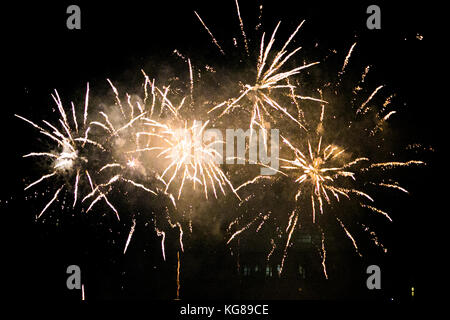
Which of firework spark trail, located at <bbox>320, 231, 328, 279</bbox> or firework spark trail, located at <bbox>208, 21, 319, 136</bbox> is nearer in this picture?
firework spark trail, located at <bbox>208, 21, 319, 136</bbox>

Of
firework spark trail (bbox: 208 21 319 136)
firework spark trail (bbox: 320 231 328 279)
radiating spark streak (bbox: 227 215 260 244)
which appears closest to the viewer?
firework spark trail (bbox: 208 21 319 136)

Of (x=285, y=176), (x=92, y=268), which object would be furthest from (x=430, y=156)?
(x=92, y=268)

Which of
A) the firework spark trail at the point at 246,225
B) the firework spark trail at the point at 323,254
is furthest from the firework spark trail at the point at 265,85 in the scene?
the firework spark trail at the point at 323,254

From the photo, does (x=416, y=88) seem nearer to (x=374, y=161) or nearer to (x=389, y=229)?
(x=374, y=161)

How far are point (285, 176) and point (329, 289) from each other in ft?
12.2

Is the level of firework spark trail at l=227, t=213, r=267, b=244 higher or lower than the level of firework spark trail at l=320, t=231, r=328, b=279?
higher

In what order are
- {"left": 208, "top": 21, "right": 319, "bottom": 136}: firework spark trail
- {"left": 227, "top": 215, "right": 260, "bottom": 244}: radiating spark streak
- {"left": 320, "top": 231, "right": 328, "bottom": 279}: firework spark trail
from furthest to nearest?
{"left": 320, "top": 231, "right": 328, "bottom": 279}: firework spark trail < {"left": 227, "top": 215, "right": 260, "bottom": 244}: radiating spark streak < {"left": 208, "top": 21, "right": 319, "bottom": 136}: firework spark trail

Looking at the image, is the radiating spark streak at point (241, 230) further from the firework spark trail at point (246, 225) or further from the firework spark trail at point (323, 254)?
the firework spark trail at point (323, 254)

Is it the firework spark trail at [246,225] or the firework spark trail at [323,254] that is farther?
the firework spark trail at [323,254]

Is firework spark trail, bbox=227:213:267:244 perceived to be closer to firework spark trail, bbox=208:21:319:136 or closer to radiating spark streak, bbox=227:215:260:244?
radiating spark streak, bbox=227:215:260:244

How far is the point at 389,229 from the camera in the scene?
719 cm

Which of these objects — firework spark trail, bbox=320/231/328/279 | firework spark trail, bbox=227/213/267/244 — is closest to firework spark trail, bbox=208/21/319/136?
firework spark trail, bbox=227/213/267/244

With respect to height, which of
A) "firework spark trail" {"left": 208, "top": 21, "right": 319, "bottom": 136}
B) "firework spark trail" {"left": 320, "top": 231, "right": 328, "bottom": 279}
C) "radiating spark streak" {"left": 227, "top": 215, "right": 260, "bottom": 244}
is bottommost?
"firework spark trail" {"left": 320, "top": 231, "right": 328, "bottom": 279}

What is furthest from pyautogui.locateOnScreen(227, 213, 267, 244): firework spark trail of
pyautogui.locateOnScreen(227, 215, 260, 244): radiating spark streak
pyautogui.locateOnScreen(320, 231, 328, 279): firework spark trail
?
pyautogui.locateOnScreen(320, 231, 328, 279): firework spark trail
